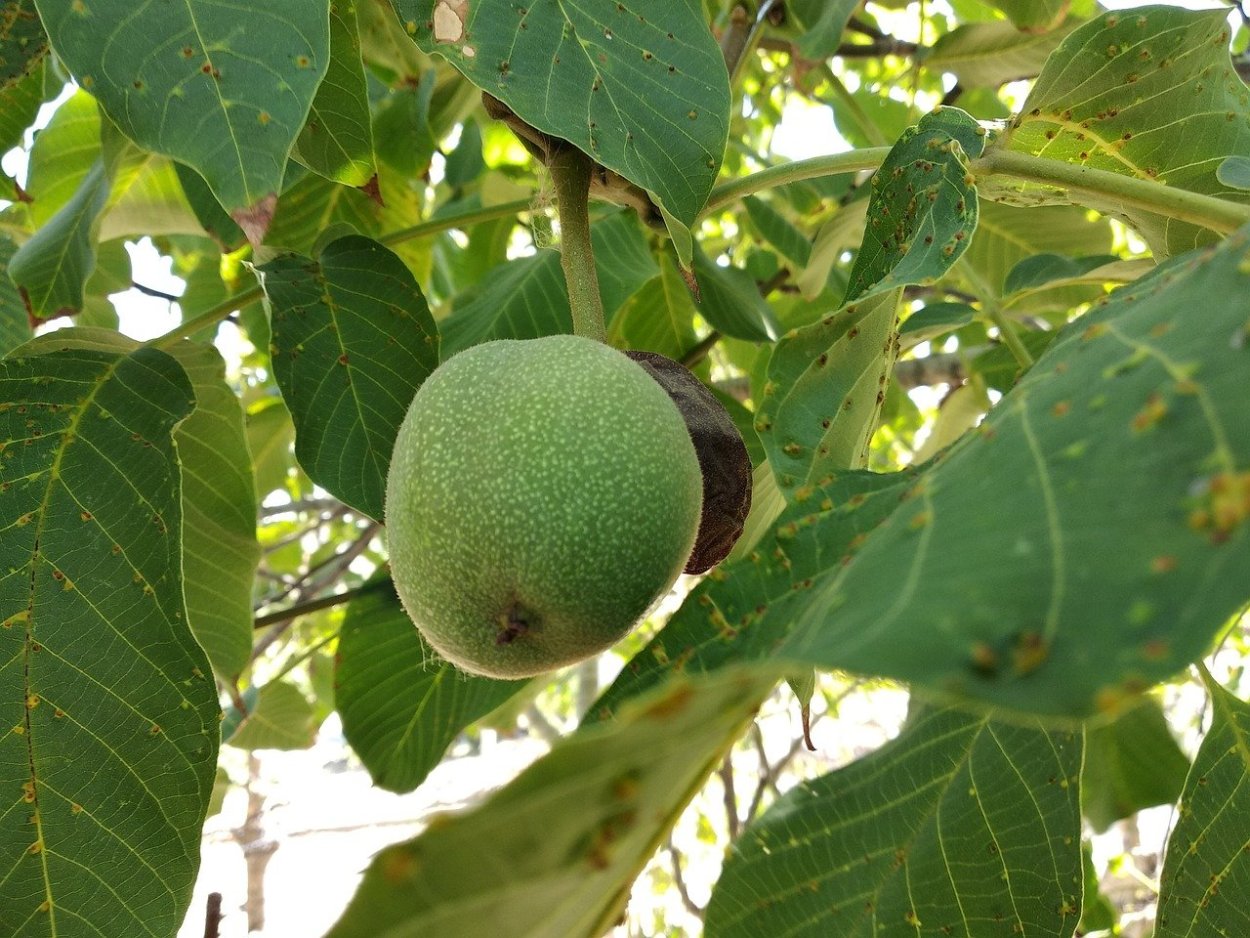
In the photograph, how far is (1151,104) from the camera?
1.02 metres

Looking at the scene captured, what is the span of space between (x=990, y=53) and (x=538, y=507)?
4.89 feet

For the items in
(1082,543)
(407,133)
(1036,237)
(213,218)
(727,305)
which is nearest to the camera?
(1082,543)

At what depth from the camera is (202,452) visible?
49.2 inches

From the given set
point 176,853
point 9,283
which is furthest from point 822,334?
point 9,283

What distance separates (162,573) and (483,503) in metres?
0.43

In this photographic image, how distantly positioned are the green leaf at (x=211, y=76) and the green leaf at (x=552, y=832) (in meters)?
0.48

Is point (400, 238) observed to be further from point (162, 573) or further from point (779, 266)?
point (779, 266)

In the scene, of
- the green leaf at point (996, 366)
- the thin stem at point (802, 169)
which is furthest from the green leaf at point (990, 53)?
the thin stem at point (802, 169)

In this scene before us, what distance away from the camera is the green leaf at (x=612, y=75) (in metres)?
0.82

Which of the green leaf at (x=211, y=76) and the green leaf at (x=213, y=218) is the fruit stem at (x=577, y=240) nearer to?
the green leaf at (x=211, y=76)

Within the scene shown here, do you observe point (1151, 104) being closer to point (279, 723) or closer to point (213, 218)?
point (213, 218)

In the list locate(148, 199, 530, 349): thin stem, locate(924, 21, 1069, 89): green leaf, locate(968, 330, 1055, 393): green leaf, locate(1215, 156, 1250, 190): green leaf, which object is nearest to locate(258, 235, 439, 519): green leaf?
locate(148, 199, 530, 349): thin stem

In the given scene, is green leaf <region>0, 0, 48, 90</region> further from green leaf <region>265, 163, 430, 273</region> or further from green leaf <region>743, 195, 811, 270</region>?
green leaf <region>743, 195, 811, 270</region>

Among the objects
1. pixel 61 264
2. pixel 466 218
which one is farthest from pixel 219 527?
pixel 466 218
